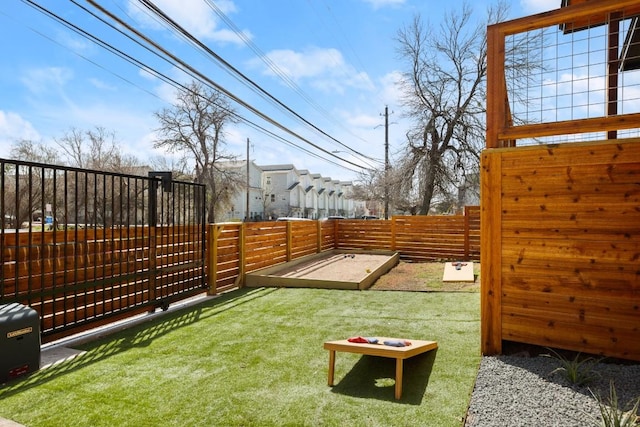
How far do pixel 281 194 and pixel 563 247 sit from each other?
43.2 metres

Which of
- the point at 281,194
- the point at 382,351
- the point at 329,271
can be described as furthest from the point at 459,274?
the point at 281,194

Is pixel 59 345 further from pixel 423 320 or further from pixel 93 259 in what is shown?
pixel 423 320

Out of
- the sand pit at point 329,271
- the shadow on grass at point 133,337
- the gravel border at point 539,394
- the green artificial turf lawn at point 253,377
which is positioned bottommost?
the shadow on grass at point 133,337

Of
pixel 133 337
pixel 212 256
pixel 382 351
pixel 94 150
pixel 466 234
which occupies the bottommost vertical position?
pixel 133 337

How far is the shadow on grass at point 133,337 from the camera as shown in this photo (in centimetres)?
342

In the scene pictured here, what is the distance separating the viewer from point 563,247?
11.3 feet

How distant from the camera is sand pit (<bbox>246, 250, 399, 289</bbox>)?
7.78 metres

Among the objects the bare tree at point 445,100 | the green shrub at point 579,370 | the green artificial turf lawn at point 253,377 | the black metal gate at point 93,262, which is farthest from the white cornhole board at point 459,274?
the bare tree at point 445,100

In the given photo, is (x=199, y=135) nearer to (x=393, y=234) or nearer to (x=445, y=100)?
(x=445, y=100)

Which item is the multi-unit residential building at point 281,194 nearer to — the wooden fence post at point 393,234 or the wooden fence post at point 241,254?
the wooden fence post at point 393,234

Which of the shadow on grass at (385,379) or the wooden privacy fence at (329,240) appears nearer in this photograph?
the shadow on grass at (385,379)

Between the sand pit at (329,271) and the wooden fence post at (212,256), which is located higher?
the wooden fence post at (212,256)

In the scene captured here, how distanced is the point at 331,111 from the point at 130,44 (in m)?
12.0

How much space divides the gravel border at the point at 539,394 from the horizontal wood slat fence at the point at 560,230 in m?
0.29
